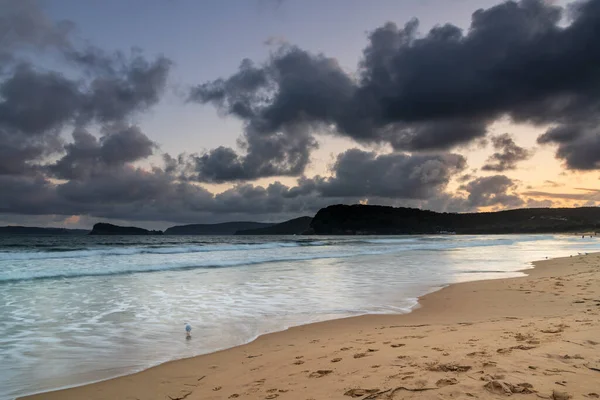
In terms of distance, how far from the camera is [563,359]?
4.24m

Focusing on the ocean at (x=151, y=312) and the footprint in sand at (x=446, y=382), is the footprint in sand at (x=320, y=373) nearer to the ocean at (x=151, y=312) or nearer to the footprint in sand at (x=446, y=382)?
the footprint in sand at (x=446, y=382)

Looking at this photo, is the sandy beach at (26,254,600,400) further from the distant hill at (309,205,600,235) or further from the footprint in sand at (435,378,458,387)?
the distant hill at (309,205,600,235)

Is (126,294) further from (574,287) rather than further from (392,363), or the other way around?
(574,287)

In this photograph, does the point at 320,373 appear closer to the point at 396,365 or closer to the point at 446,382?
the point at 396,365

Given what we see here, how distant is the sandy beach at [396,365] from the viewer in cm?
369

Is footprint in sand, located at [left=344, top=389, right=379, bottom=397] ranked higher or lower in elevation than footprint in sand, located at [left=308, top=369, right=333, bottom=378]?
higher

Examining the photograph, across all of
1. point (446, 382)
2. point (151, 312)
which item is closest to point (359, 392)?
point (446, 382)

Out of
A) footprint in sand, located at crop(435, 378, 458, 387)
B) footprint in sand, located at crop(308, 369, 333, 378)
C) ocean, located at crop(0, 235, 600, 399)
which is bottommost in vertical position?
ocean, located at crop(0, 235, 600, 399)

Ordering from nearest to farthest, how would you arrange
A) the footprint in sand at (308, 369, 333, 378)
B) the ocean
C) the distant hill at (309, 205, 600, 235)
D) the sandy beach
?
the sandy beach → the footprint in sand at (308, 369, 333, 378) → the ocean → the distant hill at (309, 205, 600, 235)

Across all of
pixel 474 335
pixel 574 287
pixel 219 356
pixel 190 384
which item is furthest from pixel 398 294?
pixel 190 384

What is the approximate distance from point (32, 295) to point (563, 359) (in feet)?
46.2

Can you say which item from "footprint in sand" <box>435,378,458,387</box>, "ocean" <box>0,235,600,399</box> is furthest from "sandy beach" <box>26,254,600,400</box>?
"ocean" <box>0,235,600,399</box>

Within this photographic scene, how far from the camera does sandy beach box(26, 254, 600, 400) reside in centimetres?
369

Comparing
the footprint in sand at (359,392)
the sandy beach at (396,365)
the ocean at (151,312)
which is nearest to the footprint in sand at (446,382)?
the sandy beach at (396,365)
